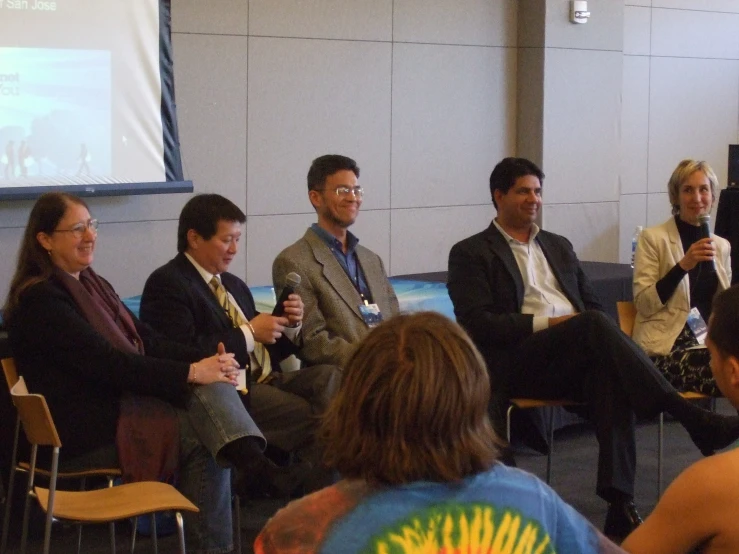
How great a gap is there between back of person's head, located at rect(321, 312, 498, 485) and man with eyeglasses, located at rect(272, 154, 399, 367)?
238 centimetres

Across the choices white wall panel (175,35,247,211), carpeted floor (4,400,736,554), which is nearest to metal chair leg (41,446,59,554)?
carpeted floor (4,400,736,554)

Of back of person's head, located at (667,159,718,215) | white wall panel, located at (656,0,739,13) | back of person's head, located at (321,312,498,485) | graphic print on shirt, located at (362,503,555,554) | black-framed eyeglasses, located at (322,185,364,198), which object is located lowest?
graphic print on shirt, located at (362,503,555,554)

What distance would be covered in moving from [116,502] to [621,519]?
1748 millimetres

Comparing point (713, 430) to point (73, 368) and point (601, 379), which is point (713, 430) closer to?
point (601, 379)

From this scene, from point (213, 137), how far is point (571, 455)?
267 cm

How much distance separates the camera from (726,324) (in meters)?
1.56

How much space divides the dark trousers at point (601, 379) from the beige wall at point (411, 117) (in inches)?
109

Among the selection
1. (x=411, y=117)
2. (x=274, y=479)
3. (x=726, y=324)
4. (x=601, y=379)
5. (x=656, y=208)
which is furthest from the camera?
(x=656, y=208)

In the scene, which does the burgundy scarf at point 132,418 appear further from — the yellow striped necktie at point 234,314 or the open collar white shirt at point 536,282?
the open collar white shirt at point 536,282

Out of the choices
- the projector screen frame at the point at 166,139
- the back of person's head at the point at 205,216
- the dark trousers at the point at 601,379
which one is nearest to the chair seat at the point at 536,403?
the dark trousers at the point at 601,379

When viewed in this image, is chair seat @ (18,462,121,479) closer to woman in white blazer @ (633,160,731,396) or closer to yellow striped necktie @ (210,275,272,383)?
yellow striped necktie @ (210,275,272,383)

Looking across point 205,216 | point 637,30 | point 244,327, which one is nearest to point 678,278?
point 244,327

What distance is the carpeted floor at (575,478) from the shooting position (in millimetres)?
3768

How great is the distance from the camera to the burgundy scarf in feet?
10.2
